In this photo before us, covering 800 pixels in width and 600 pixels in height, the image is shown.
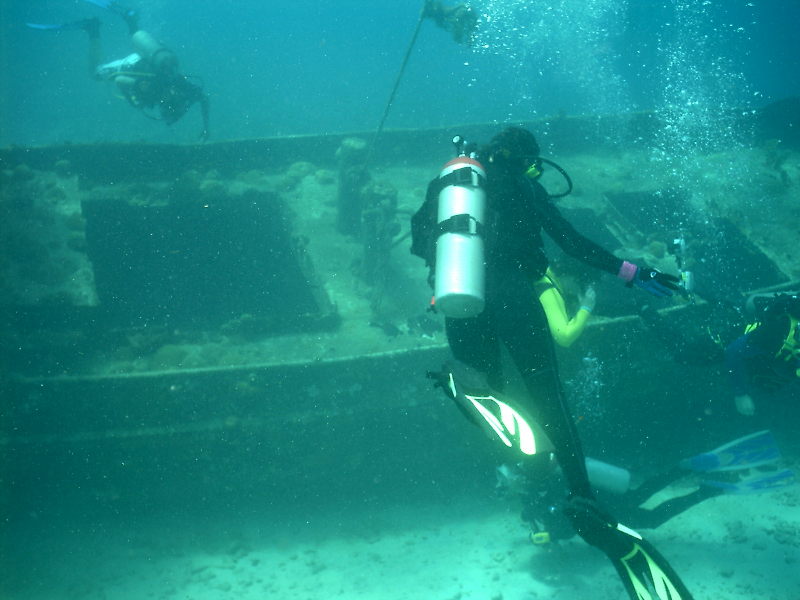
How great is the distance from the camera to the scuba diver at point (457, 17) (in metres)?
9.52

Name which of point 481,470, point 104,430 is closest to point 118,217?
point 104,430

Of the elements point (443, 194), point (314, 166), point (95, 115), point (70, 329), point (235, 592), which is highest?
point (95, 115)

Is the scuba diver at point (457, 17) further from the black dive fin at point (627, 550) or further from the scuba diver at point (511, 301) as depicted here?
the black dive fin at point (627, 550)

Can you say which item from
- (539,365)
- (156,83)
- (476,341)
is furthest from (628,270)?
(156,83)

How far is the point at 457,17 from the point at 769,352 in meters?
7.78

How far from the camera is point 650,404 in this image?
6965 mm

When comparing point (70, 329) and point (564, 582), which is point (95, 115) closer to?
point (70, 329)

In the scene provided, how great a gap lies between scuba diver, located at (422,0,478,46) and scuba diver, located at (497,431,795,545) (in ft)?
25.9

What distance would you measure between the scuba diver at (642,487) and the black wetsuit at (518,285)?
102 inches

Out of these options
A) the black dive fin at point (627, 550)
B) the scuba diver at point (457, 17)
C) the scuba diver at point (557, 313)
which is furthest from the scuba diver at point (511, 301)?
the scuba diver at point (457, 17)

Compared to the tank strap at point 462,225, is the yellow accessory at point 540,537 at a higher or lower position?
lower

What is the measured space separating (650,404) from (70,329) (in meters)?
7.88

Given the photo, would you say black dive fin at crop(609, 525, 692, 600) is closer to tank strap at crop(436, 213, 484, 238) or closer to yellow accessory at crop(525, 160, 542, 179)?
tank strap at crop(436, 213, 484, 238)

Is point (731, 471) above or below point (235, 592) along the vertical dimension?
below
